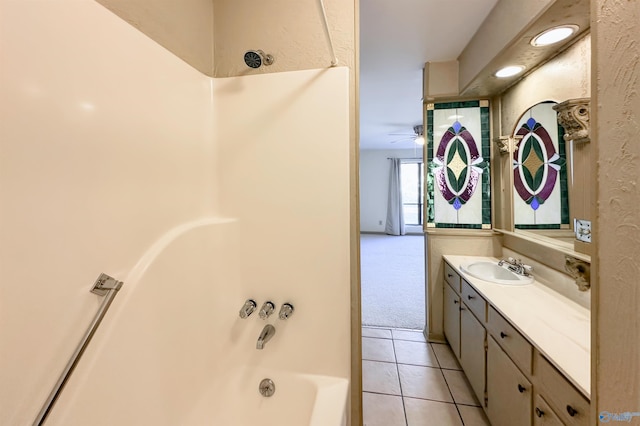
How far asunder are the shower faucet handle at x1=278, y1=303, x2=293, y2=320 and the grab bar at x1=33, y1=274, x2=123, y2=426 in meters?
0.75

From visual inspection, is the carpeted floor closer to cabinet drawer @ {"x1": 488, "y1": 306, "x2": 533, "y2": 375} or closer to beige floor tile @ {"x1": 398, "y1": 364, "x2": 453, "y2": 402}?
beige floor tile @ {"x1": 398, "y1": 364, "x2": 453, "y2": 402}

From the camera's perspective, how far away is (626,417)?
20.4 inches

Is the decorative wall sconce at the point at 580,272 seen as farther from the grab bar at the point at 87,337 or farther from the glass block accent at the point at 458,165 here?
the grab bar at the point at 87,337

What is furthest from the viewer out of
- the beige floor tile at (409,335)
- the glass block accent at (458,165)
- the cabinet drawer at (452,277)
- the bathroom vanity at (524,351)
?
the beige floor tile at (409,335)

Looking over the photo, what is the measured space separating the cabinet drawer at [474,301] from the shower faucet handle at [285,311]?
4.09 feet

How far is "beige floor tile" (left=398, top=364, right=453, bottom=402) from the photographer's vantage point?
197 centimetres

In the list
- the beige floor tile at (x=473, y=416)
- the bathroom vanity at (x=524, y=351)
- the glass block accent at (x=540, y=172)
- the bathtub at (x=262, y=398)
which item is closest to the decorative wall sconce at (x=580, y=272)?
the bathroom vanity at (x=524, y=351)

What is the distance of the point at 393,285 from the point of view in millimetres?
4176

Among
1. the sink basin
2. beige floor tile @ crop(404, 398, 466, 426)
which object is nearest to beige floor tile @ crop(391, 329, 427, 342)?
beige floor tile @ crop(404, 398, 466, 426)

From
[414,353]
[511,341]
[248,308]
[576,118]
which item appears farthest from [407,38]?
[414,353]

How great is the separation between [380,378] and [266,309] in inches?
54.8

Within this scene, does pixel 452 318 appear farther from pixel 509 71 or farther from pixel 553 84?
pixel 509 71

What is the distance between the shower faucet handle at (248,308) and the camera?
1386mm

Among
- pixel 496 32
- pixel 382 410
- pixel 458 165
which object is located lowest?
pixel 382 410
